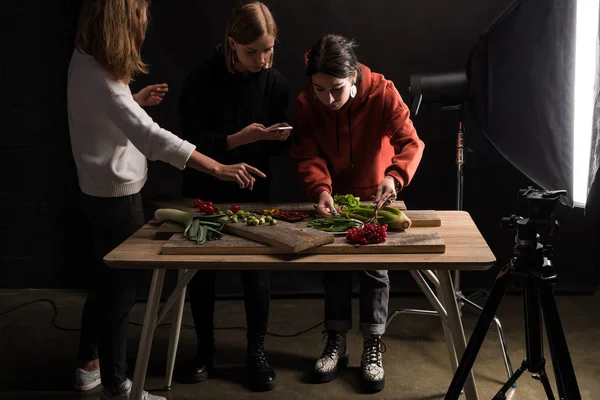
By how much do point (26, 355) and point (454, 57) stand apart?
8.05 ft

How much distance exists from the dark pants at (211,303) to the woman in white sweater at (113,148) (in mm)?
350

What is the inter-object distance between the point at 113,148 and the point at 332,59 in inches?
31.7

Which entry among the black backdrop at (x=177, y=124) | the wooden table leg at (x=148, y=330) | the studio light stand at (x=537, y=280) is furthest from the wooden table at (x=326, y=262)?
the black backdrop at (x=177, y=124)

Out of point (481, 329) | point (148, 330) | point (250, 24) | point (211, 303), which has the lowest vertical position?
point (211, 303)

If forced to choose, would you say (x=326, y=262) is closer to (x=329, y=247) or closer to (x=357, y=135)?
(x=329, y=247)

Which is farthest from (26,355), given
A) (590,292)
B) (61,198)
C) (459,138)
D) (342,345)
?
(590,292)

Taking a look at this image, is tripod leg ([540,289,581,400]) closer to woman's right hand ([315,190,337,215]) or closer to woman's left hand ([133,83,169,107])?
woman's right hand ([315,190,337,215])

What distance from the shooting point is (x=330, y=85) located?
2615mm

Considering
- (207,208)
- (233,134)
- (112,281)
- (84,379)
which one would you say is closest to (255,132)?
(233,134)

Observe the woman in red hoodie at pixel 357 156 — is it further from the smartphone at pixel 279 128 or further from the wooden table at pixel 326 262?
the wooden table at pixel 326 262

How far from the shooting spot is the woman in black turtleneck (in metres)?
2.77

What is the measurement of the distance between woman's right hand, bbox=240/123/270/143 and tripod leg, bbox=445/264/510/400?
988mm

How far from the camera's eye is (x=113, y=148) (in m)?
2.44

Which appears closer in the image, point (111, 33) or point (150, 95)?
point (111, 33)
